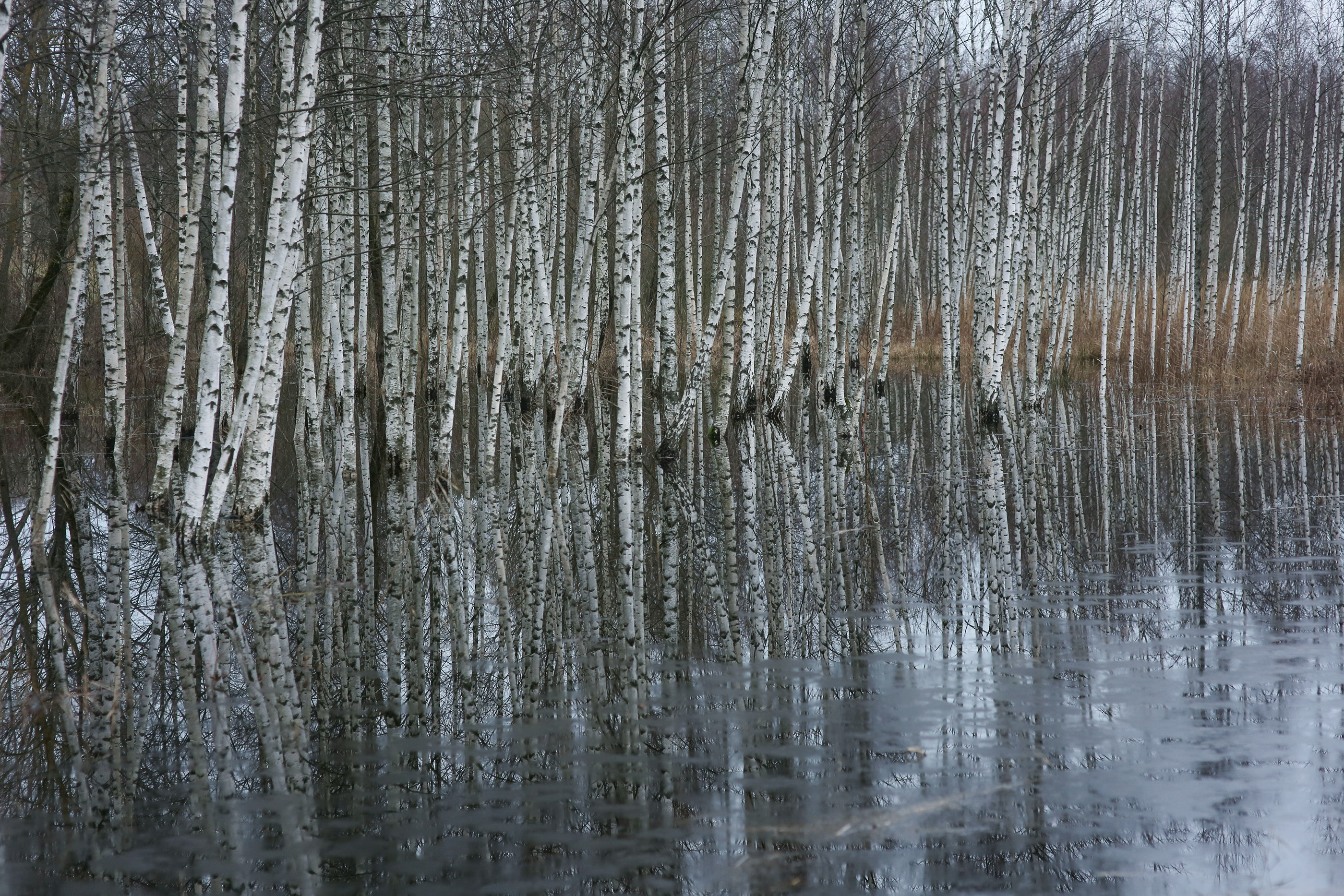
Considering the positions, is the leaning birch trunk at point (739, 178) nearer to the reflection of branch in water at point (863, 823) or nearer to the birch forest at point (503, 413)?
the birch forest at point (503, 413)

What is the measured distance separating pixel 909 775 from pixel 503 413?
12.8 meters

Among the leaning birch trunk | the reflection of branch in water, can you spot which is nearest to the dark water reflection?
the reflection of branch in water

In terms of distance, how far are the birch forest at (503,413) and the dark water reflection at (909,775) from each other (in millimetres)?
63

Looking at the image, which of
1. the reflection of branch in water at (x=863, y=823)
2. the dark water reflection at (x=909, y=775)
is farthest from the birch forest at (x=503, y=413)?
the reflection of branch in water at (x=863, y=823)

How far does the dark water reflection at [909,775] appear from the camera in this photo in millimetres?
2990

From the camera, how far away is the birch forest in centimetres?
439

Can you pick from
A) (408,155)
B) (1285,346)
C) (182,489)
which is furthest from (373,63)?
(1285,346)

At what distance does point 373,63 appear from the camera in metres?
10.1

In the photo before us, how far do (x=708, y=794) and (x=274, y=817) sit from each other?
Answer: 5.13ft

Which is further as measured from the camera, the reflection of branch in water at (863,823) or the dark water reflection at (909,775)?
the reflection of branch in water at (863,823)

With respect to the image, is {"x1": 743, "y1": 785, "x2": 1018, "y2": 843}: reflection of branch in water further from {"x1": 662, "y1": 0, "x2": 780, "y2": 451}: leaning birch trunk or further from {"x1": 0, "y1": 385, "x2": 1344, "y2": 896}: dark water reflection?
{"x1": 662, "y1": 0, "x2": 780, "y2": 451}: leaning birch trunk

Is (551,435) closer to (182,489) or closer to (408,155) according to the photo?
(408,155)

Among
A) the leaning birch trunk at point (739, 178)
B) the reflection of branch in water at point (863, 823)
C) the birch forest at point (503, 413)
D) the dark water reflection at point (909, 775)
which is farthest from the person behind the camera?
the leaning birch trunk at point (739, 178)

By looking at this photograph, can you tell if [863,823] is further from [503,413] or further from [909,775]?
[503,413]
